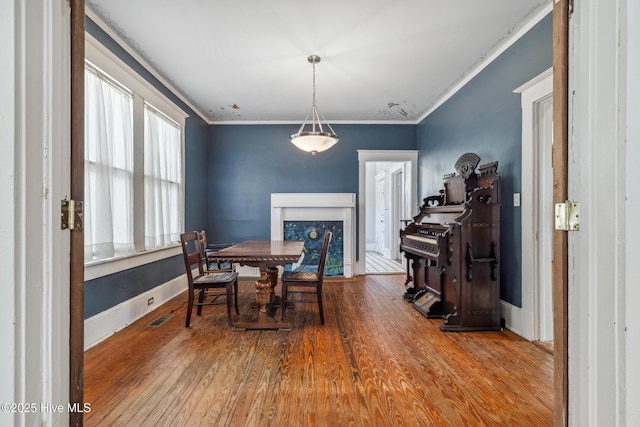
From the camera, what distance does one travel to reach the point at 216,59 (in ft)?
9.52

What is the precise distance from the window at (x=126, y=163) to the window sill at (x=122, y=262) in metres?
0.04

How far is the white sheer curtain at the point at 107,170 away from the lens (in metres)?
2.26

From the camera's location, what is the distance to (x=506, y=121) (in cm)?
268

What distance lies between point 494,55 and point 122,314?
4310 millimetres

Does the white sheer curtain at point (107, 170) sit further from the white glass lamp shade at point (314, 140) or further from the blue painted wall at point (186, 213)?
the white glass lamp shade at point (314, 140)

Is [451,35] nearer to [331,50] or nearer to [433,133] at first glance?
[331,50]

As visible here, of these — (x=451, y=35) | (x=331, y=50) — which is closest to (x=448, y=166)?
(x=451, y=35)

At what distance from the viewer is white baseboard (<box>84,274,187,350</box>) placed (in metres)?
2.28

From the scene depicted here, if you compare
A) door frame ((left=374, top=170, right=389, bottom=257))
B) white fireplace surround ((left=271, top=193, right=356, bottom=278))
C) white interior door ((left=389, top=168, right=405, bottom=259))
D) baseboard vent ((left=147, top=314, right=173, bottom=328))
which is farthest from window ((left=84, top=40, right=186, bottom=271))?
door frame ((left=374, top=170, right=389, bottom=257))
